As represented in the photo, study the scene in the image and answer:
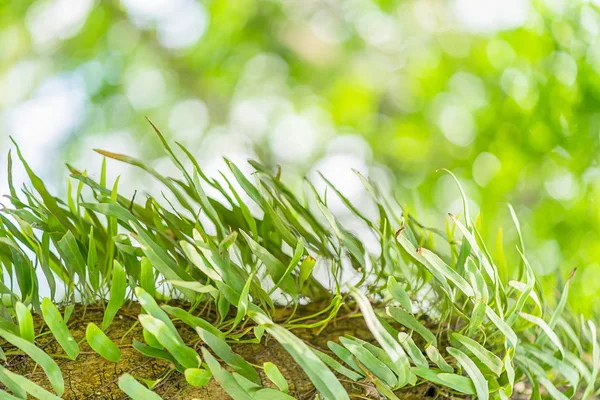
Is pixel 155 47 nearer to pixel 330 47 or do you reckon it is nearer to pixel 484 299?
pixel 330 47

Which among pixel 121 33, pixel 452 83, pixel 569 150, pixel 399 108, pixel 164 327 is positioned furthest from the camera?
pixel 121 33

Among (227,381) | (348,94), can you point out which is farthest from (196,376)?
(348,94)

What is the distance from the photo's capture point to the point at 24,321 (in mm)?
156

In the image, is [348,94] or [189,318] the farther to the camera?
[348,94]

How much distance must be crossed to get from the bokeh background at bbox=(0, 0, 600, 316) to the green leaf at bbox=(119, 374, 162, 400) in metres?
0.59

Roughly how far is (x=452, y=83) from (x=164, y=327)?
1071mm

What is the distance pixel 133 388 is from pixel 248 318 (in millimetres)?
63

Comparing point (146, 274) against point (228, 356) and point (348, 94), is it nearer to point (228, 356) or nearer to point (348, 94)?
point (228, 356)

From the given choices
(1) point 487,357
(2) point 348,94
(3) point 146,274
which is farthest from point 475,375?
(2) point 348,94

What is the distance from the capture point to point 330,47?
1305 mm

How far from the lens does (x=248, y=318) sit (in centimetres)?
20

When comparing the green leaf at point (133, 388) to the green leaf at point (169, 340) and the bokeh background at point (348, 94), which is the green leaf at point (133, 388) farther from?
the bokeh background at point (348, 94)

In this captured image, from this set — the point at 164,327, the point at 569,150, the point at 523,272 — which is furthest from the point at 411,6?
the point at 164,327

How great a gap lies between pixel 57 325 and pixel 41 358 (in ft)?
0.04
